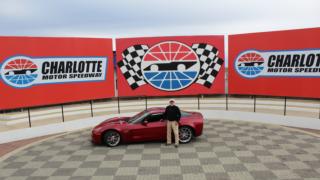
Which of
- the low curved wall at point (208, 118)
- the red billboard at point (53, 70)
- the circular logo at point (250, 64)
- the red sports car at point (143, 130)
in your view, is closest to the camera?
the red sports car at point (143, 130)

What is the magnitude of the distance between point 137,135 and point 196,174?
308 cm

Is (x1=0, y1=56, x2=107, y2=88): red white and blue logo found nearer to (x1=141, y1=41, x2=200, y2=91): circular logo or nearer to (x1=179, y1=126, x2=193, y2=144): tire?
(x1=141, y1=41, x2=200, y2=91): circular logo

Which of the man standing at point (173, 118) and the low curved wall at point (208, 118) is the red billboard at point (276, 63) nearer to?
the low curved wall at point (208, 118)

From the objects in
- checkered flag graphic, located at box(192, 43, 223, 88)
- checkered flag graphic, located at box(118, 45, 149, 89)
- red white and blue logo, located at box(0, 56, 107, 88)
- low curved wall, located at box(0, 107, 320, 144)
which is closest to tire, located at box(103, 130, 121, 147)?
low curved wall, located at box(0, 107, 320, 144)

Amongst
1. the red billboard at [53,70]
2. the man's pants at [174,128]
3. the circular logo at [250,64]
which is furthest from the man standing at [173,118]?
the circular logo at [250,64]

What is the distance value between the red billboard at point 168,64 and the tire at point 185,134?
7733mm

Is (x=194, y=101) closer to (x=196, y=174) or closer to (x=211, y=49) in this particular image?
(x=211, y=49)

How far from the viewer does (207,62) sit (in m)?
17.2

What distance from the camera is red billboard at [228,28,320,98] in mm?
14891

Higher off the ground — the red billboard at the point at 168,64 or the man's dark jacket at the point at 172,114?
the red billboard at the point at 168,64

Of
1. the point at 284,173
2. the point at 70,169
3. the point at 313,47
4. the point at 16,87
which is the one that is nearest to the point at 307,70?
the point at 313,47

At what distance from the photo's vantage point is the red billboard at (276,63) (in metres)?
14.9

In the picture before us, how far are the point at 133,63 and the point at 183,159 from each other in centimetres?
999

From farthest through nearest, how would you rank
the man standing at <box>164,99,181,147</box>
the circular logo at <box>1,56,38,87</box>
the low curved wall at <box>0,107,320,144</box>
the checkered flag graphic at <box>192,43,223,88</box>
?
the checkered flag graphic at <box>192,43,223,88</box>, the circular logo at <box>1,56,38,87</box>, the low curved wall at <box>0,107,320,144</box>, the man standing at <box>164,99,181,147</box>
